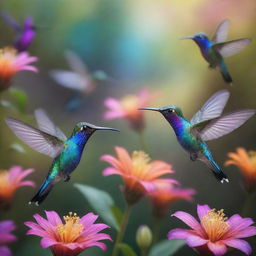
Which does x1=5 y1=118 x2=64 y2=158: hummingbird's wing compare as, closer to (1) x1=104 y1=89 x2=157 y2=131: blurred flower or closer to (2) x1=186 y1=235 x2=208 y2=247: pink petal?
(2) x1=186 y1=235 x2=208 y2=247: pink petal

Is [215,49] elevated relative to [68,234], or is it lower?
elevated

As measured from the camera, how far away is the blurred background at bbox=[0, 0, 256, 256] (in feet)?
2.89

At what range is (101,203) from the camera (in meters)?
0.63

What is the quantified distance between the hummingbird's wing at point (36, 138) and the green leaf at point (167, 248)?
0.84 feet

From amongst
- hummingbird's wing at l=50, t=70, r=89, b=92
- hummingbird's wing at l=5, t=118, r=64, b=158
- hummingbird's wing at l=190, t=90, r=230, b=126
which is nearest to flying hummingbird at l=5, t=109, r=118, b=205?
hummingbird's wing at l=5, t=118, r=64, b=158

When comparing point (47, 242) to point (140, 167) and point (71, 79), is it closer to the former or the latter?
point (140, 167)

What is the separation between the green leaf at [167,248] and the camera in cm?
62

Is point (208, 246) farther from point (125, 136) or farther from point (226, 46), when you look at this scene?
point (125, 136)

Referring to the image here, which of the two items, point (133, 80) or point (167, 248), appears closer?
point (167, 248)

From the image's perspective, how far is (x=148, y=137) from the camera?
0.97 metres

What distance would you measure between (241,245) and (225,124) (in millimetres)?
105

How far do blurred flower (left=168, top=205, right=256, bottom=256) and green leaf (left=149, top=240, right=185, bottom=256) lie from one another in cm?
17

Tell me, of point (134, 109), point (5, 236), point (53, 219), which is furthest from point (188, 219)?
point (134, 109)

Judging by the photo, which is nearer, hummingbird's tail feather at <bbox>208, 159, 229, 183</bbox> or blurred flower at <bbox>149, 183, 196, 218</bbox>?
hummingbird's tail feather at <bbox>208, 159, 229, 183</bbox>
